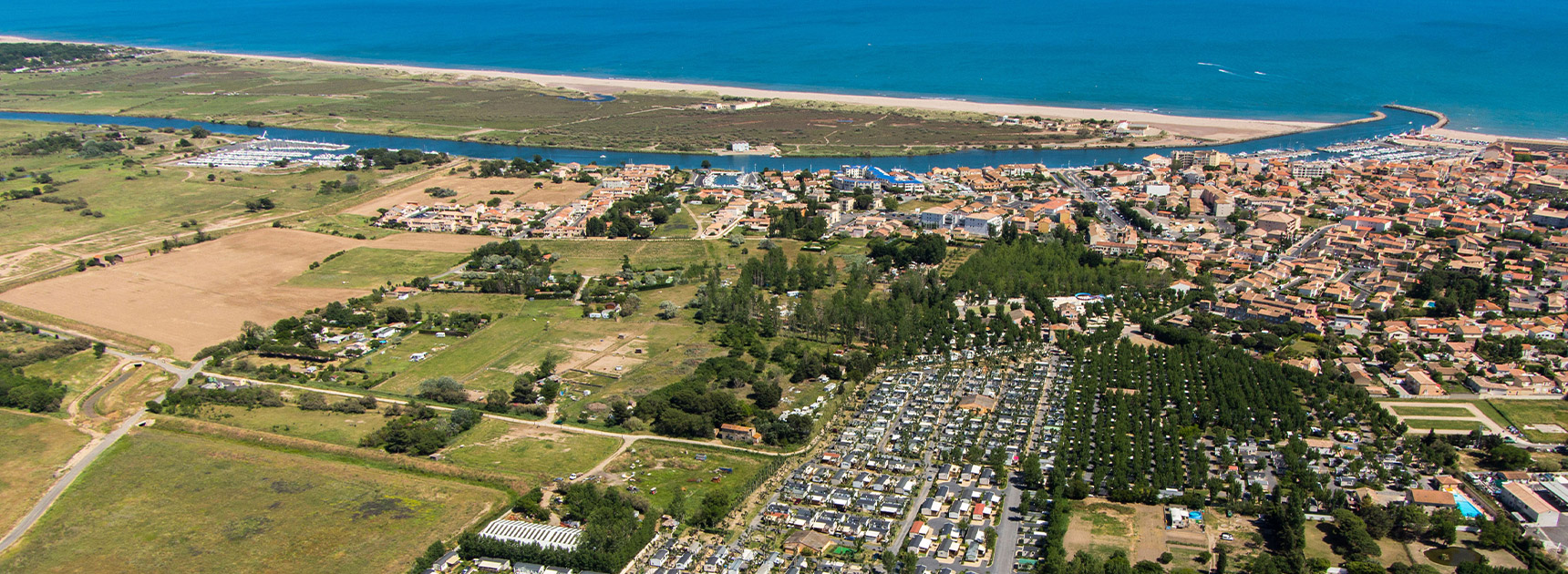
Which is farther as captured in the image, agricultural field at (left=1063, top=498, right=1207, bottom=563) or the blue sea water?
the blue sea water

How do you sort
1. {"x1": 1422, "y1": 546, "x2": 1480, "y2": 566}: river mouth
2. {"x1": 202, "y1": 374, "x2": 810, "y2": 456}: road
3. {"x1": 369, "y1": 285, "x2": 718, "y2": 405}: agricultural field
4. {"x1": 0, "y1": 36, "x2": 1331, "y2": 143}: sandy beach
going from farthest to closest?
{"x1": 0, "y1": 36, "x2": 1331, "y2": 143}: sandy beach < {"x1": 369, "y1": 285, "x2": 718, "y2": 405}: agricultural field < {"x1": 202, "y1": 374, "x2": 810, "y2": 456}: road < {"x1": 1422, "y1": 546, "x2": 1480, "y2": 566}: river mouth

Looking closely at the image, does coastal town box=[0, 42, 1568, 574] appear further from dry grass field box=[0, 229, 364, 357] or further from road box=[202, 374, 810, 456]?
dry grass field box=[0, 229, 364, 357]

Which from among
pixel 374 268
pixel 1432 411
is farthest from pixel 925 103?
pixel 1432 411

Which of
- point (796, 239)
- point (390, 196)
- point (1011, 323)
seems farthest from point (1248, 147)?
point (390, 196)

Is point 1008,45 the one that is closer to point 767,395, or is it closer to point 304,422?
point 767,395

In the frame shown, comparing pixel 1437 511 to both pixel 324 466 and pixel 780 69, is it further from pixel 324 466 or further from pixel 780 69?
pixel 780 69

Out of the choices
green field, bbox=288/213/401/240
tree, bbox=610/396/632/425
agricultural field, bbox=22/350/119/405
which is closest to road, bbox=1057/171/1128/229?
tree, bbox=610/396/632/425

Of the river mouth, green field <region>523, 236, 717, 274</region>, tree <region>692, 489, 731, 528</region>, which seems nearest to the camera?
the river mouth
